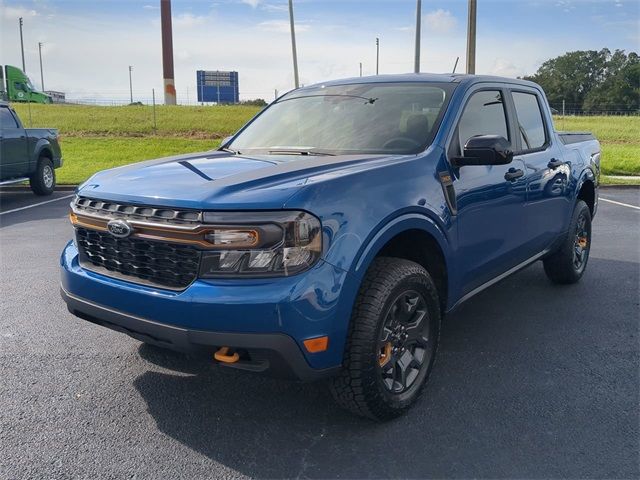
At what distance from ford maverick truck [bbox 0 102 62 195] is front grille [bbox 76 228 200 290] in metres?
9.07

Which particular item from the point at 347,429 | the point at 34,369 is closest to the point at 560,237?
the point at 347,429

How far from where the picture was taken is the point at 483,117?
412 centimetres

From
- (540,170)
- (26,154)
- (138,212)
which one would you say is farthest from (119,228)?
(26,154)

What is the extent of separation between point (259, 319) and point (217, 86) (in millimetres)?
72232

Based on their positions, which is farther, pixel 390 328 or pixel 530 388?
pixel 530 388

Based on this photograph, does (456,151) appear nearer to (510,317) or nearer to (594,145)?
(510,317)

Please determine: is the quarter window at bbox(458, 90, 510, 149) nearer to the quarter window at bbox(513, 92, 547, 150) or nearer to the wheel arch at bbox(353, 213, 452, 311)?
the quarter window at bbox(513, 92, 547, 150)

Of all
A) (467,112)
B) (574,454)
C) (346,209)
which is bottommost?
(574,454)

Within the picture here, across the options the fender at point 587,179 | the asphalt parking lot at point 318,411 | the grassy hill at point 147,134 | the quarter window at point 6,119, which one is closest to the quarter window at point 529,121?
the fender at point 587,179

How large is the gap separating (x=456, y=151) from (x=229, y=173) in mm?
1430

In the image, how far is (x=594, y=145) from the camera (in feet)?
19.6

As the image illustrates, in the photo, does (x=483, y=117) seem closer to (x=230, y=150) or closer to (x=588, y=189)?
(x=230, y=150)

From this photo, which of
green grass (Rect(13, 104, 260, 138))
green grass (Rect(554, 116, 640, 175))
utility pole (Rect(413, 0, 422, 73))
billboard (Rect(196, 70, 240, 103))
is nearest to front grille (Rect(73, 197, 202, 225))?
green grass (Rect(554, 116, 640, 175))

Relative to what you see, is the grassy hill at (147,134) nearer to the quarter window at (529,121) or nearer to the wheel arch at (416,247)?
the quarter window at (529,121)
